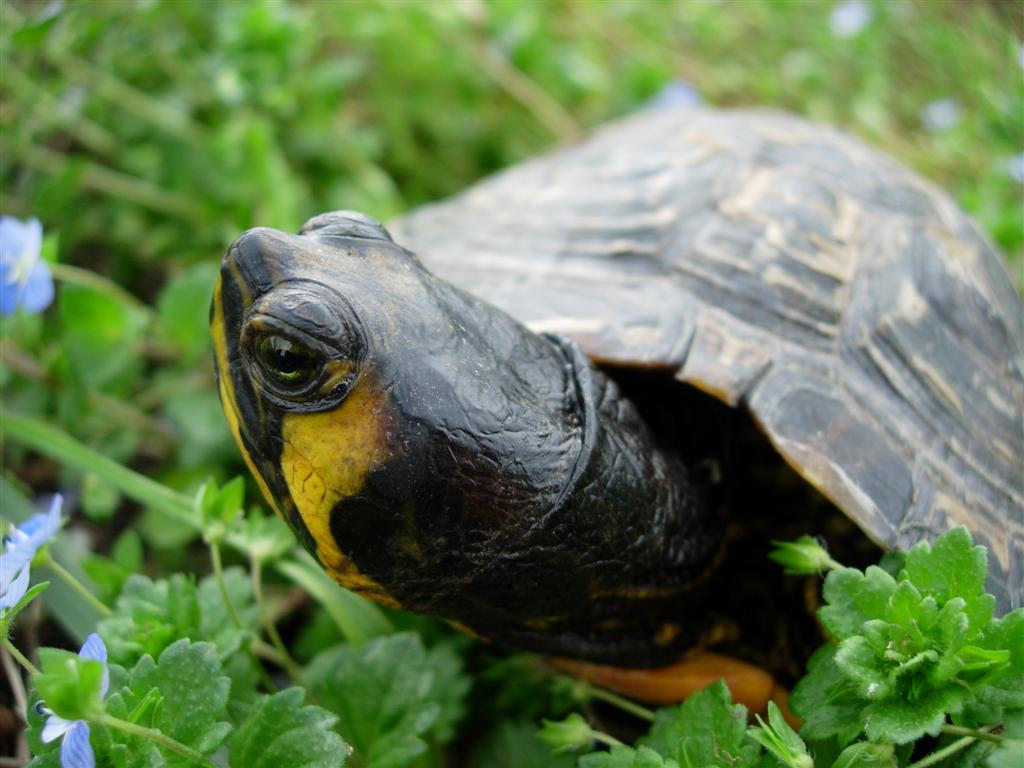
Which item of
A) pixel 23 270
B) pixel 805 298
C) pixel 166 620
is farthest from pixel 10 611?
pixel 805 298

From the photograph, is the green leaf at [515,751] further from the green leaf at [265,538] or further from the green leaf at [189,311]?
the green leaf at [189,311]

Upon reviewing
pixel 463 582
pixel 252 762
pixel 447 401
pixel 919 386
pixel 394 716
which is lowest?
pixel 394 716

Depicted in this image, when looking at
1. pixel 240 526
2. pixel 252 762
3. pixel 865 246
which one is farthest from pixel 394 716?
pixel 865 246

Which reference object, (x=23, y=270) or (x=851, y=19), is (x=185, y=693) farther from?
(x=851, y=19)

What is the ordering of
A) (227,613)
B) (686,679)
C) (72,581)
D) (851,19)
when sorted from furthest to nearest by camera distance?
(851,19) < (686,679) < (227,613) < (72,581)

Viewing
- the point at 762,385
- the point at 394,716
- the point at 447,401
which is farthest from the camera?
the point at 762,385

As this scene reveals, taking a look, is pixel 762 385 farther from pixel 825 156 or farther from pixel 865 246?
pixel 825 156
